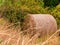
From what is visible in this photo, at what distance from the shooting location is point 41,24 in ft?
26.6

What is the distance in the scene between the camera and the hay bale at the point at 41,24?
7.92m

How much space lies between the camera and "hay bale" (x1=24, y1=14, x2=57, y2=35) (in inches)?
312

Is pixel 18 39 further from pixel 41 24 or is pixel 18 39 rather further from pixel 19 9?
pixel 19 9

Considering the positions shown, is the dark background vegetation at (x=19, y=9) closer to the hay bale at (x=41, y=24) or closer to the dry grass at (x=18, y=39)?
the hay bale at (x=41, y=24)

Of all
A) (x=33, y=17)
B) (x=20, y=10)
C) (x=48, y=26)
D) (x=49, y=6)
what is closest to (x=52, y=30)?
(x=48, y=26)

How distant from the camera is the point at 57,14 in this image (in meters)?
9.77

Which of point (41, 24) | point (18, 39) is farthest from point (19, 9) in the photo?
point (18, 39)

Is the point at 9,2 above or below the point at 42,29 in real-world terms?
above

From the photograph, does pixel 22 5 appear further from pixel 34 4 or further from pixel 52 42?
pixel 52 42

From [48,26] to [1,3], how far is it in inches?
72.8

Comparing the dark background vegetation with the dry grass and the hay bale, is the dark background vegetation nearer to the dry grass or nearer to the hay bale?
the hay bale

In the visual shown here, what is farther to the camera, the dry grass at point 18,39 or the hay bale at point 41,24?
the hay bale at point 41,24

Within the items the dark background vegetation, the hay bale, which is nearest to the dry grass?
the hay bale

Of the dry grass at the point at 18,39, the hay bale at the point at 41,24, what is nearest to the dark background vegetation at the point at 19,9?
the hay bale at the point at 41,24
